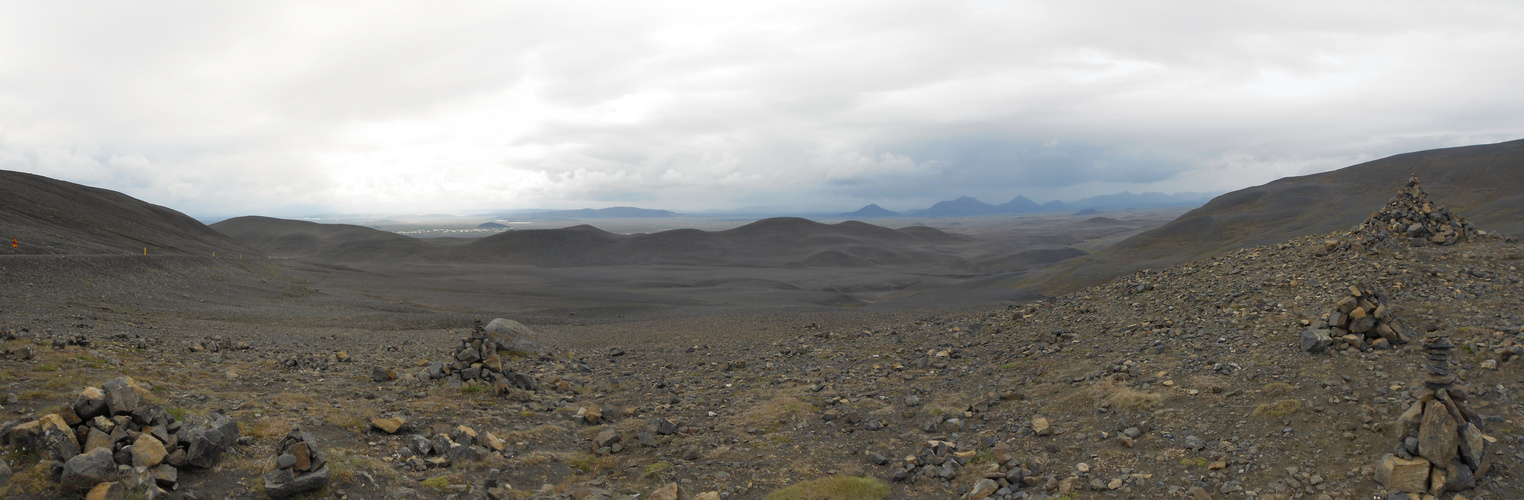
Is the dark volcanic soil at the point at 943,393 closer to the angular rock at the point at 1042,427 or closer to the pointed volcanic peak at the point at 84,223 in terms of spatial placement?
the angular rock at the point at 1042,427

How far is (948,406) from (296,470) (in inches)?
344

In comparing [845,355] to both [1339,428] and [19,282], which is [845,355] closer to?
[1339,428]

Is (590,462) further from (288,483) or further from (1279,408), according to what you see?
(1279,408)

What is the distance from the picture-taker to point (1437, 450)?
606cm

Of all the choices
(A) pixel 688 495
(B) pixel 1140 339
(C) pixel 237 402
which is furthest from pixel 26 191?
(B) pixel 1140 339

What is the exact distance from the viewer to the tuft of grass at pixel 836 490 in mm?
7906

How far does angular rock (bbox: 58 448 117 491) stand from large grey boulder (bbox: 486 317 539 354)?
9929mm

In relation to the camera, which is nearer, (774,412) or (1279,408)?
(1279,408)

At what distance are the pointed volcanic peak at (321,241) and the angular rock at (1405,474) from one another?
254 ft

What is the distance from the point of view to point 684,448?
9711 mm

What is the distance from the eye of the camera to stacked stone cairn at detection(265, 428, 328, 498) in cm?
620

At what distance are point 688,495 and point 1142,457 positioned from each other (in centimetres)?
526

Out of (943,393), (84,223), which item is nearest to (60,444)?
(943,393)

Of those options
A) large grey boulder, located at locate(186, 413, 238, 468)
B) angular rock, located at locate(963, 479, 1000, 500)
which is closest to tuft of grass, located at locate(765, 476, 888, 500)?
angular rock, located at locate(963, 479, 1000, 500)
